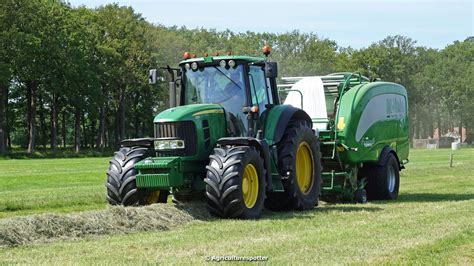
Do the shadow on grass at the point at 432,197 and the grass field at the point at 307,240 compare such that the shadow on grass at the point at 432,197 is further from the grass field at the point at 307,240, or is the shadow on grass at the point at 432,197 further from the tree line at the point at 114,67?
the tree line at the point at 114,67

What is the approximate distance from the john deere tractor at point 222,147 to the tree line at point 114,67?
4837cm

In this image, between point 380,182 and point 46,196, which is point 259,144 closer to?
point 380,182

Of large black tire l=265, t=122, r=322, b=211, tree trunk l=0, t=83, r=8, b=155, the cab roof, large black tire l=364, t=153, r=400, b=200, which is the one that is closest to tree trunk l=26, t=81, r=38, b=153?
tree trunk l=0, t=83, r=8, b=155

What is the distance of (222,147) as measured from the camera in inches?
535

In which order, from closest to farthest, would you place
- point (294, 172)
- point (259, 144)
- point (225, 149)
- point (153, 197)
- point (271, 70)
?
point (225, 149) < point (259, 144) < point (271, 70) < point (153, 197) < point (294, 172)

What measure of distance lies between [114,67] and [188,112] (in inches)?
2379

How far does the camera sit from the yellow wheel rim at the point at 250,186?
44.2 feet

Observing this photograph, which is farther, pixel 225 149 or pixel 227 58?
pixel 227 58

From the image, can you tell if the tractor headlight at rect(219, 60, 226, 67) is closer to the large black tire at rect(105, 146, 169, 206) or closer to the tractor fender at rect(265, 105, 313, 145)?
the tractor fender at rect(265, 105, 313, 145)

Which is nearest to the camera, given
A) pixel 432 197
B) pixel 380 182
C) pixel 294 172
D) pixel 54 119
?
pixel 294 172

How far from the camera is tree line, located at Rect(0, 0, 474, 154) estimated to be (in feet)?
214

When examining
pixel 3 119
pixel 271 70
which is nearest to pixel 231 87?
pixel 271 70

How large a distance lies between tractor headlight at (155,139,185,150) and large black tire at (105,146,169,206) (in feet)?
1.72

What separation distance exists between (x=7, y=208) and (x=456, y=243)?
10585 millimetres
